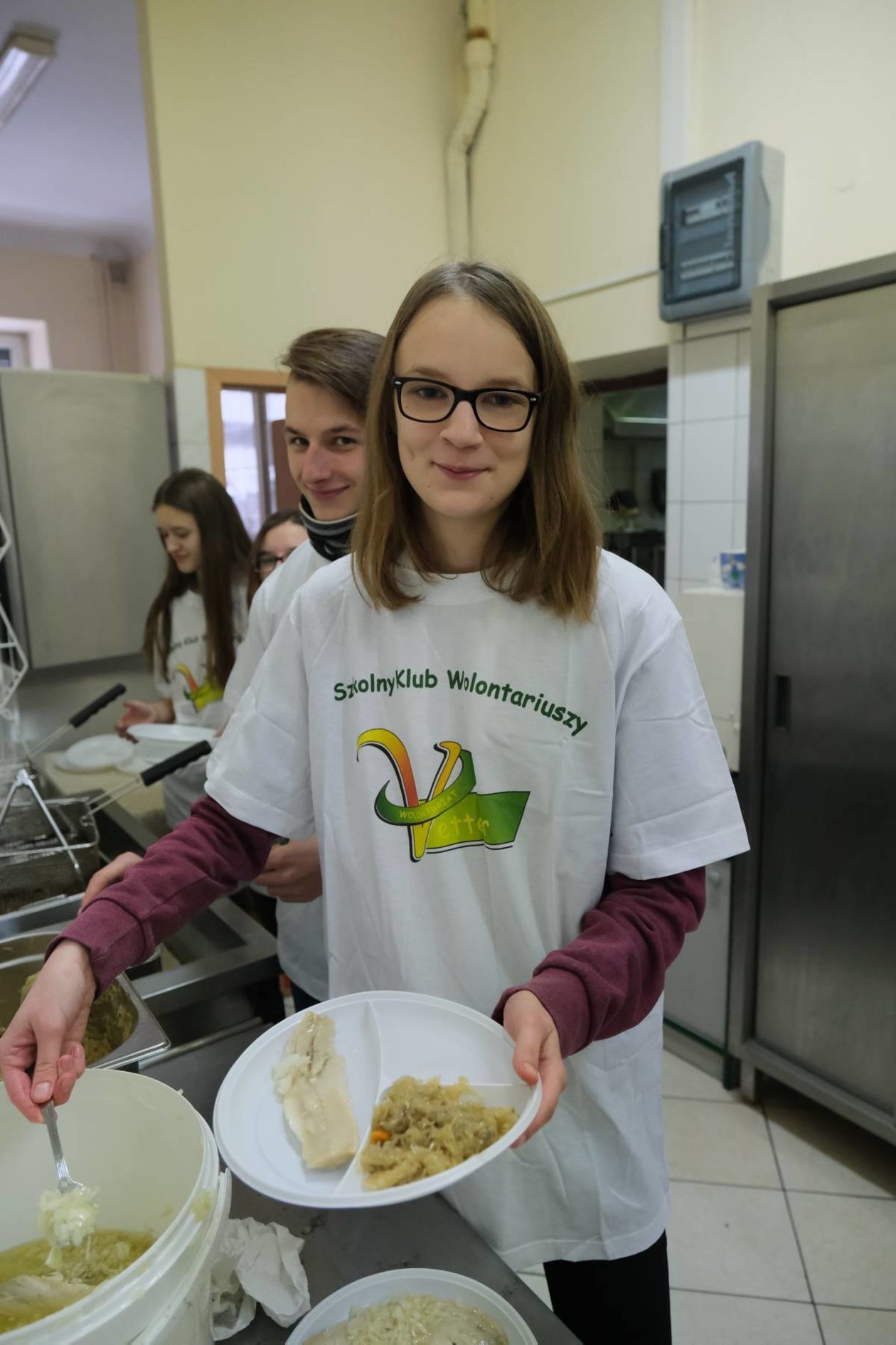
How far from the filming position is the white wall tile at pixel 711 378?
2.38m

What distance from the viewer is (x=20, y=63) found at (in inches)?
122

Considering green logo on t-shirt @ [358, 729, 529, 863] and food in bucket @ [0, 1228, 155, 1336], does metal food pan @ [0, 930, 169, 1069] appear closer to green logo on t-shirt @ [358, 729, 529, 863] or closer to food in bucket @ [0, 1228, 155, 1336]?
food in bucket @ [0, 1228, 155, 1336]

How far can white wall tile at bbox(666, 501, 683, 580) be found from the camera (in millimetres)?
2598

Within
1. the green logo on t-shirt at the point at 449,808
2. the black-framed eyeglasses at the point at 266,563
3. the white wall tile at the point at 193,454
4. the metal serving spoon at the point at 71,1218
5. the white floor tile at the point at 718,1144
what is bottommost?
the white floor tile at the point at 718,1144

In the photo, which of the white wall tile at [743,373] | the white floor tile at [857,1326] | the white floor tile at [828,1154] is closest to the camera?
the white floor tile at [857,1326]

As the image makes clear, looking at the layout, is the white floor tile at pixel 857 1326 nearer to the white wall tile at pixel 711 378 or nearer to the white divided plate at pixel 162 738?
the white divided plate at pixel 162 738

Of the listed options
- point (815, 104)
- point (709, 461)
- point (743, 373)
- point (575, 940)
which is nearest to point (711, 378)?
point (743, 373)

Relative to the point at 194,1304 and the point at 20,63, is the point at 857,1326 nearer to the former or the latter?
the point at 194,1304

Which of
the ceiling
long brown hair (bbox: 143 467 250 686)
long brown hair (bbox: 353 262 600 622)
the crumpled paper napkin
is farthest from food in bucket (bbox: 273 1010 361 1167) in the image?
the ceiling

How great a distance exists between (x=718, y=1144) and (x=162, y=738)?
5.60ft

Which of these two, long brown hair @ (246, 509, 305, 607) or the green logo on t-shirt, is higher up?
long brown hair @ (246, 509, 305, 607)

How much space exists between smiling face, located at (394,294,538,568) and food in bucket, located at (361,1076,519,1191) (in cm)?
51

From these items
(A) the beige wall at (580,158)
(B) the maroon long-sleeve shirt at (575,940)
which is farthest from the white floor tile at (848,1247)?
(A) the beige wall at (580,158)

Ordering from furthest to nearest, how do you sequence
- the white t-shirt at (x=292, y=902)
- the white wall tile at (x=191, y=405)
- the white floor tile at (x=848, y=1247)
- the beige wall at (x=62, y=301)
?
the beige wall at (x=62, y=301) < the white wall tile at (x=191, y=405) < the white floor tile at (x=848, y=1247) < the white t-shirt at (x=292, y=902)
